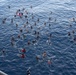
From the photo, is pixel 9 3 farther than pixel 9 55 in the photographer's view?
Yes

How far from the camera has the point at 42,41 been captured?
63.1 m

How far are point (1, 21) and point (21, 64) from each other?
2671 cm

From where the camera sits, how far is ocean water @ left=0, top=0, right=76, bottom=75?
2061 inches

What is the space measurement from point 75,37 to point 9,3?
133 feet

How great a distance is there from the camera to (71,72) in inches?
1998

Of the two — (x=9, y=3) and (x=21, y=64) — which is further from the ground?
(x=9, y=3)

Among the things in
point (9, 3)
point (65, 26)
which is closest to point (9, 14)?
point (9, 3)

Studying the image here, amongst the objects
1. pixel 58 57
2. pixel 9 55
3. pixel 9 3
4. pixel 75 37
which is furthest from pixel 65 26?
pixel 9 3

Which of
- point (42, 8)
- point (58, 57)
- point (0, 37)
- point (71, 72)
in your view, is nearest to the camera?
point (71, 72)

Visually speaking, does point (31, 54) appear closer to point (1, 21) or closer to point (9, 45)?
point (9, 45)

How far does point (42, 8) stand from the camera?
8800 cm

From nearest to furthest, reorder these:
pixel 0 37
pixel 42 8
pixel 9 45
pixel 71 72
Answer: pixel 71 72
pixel 9 45
pixel 0 37
pixel 42 8

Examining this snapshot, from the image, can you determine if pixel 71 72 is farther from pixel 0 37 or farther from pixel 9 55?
pixel 0 37

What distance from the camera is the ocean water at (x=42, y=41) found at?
5234 centimetres
